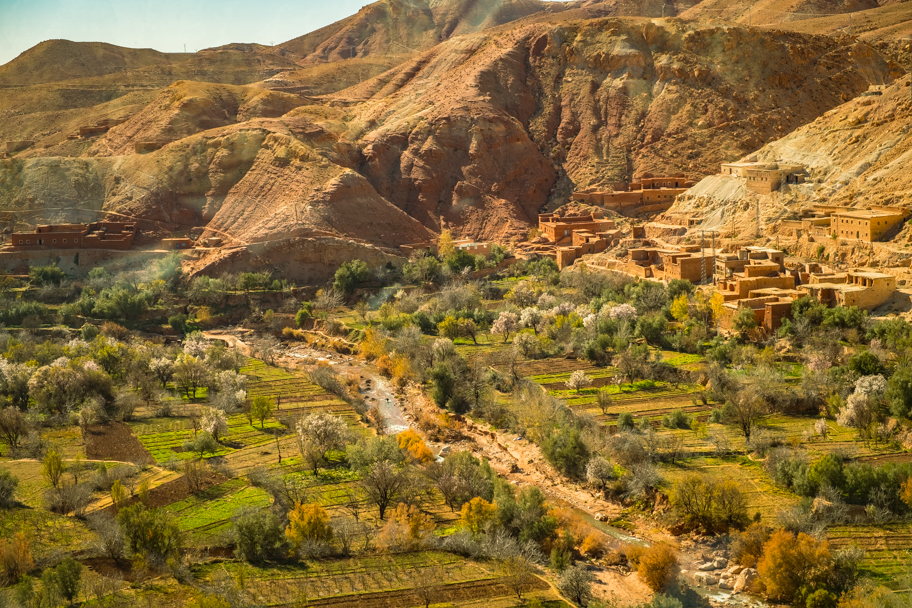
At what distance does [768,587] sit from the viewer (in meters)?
18.7

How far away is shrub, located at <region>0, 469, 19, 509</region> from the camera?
851 inches

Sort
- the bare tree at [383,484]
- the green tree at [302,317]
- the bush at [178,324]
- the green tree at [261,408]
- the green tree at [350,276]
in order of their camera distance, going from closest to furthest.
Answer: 1. the bare tree at [383,484]
2. the green tree at [261,408]
3. the bush at [178,324]
4. the green tree at [302,317]
5. the green tree at [350,276]

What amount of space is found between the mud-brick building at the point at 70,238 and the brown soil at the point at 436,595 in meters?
43.2

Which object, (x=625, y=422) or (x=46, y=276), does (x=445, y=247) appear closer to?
(x=46, y=276)

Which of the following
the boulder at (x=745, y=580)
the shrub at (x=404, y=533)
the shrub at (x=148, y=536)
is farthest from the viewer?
the shrub at (x=404, y=533)

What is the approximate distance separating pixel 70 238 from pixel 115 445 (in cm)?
3160

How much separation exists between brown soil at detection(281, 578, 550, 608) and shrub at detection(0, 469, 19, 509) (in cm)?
927

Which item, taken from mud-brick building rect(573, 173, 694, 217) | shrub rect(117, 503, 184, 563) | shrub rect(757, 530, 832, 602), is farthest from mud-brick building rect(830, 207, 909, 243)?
shrub rect(117, 503, 184, 563)

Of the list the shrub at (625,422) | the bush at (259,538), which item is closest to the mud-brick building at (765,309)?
→ the shrub at (625,422)

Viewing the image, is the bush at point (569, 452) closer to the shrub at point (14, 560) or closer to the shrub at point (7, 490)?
the shrub at point (14, 560)

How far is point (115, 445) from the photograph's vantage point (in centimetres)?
2805

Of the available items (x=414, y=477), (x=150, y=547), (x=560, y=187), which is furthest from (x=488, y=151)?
(x=150, y=547)

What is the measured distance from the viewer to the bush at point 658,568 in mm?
19734

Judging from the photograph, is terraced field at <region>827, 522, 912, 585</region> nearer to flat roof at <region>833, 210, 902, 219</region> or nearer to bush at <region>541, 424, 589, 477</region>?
bush at <region>541, 424, 589, 477</region>
